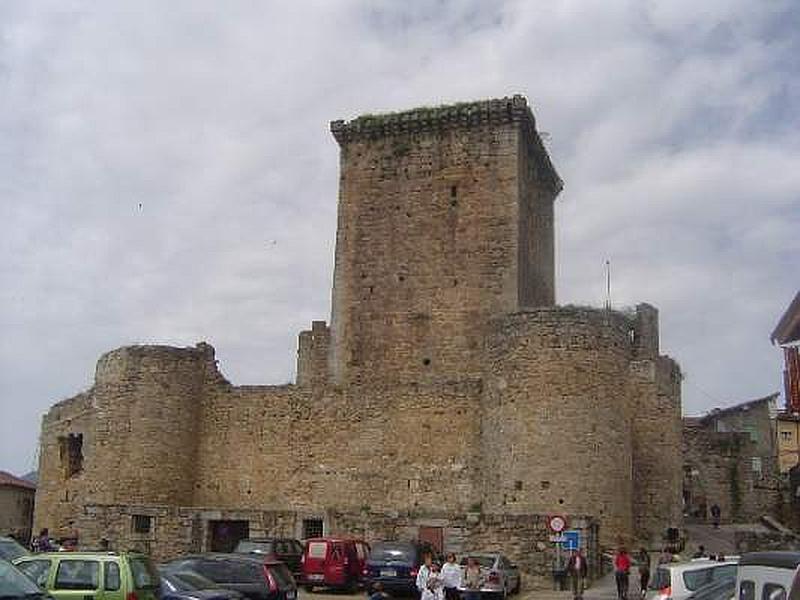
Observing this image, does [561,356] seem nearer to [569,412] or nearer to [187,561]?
[569,412]

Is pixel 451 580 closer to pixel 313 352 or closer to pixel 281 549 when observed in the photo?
pixel 281 549

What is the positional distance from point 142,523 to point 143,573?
1193 centimetres

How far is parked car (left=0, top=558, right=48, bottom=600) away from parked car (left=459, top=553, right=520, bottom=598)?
330 inches

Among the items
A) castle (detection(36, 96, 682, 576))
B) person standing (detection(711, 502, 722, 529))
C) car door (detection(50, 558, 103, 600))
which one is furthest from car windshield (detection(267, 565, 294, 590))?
person standing (detection(711, 502, 722, 529))

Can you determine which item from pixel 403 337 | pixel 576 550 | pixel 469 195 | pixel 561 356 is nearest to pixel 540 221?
pixel 469 195

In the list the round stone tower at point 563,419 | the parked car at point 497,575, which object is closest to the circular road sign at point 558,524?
the parked car at point 497,575

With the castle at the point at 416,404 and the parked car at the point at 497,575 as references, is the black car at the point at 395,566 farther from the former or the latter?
the castle at the point at 416,404

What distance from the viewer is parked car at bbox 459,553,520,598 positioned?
18297 millimetres

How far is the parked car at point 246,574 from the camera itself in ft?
49.5

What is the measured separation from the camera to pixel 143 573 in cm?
1296

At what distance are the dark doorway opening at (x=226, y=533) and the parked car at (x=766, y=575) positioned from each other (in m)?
17.7

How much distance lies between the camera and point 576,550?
20.0m

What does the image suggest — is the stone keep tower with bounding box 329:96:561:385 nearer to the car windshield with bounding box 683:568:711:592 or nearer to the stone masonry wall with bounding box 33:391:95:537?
the stone masonry wall with bounding box 33:391:95:537

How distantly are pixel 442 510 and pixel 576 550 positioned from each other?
5.98m
